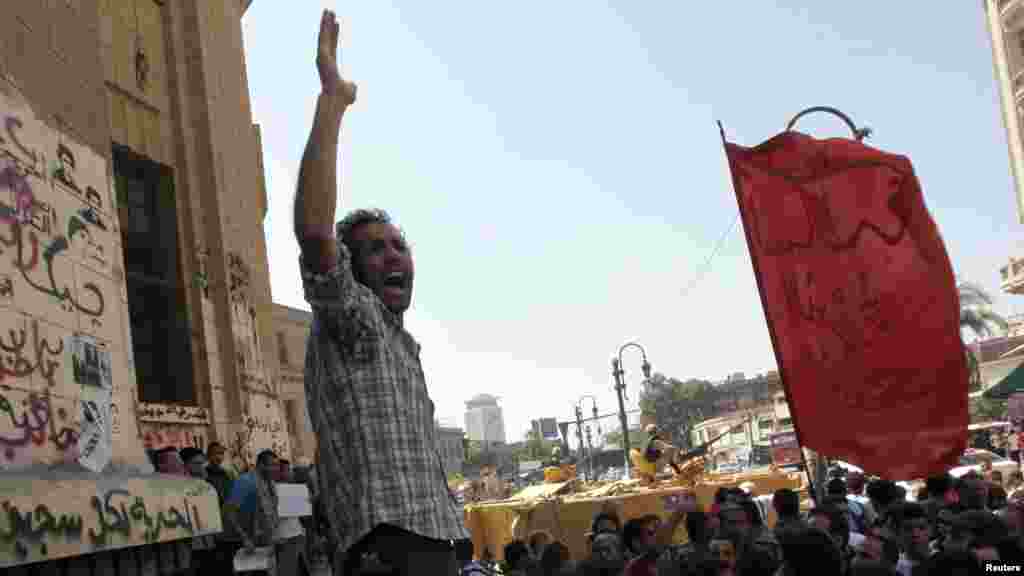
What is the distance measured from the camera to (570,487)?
16891mm

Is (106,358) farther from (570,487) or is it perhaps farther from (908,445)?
(570,487)

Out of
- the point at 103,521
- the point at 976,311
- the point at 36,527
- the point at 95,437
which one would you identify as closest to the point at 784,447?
the point at 976,311

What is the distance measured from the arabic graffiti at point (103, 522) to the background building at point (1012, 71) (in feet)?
100

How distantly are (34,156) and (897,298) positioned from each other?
585cm

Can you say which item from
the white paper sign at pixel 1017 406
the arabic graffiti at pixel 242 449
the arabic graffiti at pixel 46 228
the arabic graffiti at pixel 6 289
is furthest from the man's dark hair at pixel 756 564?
the white paper sign at pixel 1017 406

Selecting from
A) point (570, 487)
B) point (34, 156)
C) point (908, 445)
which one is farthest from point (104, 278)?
point (570, 487)

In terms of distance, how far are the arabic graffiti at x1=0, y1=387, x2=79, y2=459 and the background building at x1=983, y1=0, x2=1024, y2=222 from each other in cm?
3081

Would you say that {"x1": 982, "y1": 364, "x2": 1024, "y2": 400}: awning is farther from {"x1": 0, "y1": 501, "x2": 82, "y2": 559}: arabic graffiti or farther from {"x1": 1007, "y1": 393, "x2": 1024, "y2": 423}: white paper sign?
{"x1": 0, "y1": 501, "x2": 82, "y2": 559}: arabic graffiti

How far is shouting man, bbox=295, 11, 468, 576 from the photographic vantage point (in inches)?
96.0

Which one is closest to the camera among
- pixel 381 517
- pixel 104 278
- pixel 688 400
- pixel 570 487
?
pixel 381 517

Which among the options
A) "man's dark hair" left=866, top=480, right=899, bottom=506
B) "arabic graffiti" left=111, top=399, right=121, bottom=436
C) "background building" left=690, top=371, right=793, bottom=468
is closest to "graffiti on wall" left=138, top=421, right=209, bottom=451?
"arabic graffiti" left=111, top=399, right=121, bottom=436

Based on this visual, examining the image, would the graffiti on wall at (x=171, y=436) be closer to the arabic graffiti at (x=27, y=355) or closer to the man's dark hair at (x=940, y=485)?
the arabic graffiti at (x=27, y=355)

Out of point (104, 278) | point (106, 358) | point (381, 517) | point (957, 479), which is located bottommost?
point (957, 479)

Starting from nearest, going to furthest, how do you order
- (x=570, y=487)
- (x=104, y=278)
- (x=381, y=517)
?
(x=381, y=517)
(x=104, y=278)
(x=570, y=487)
